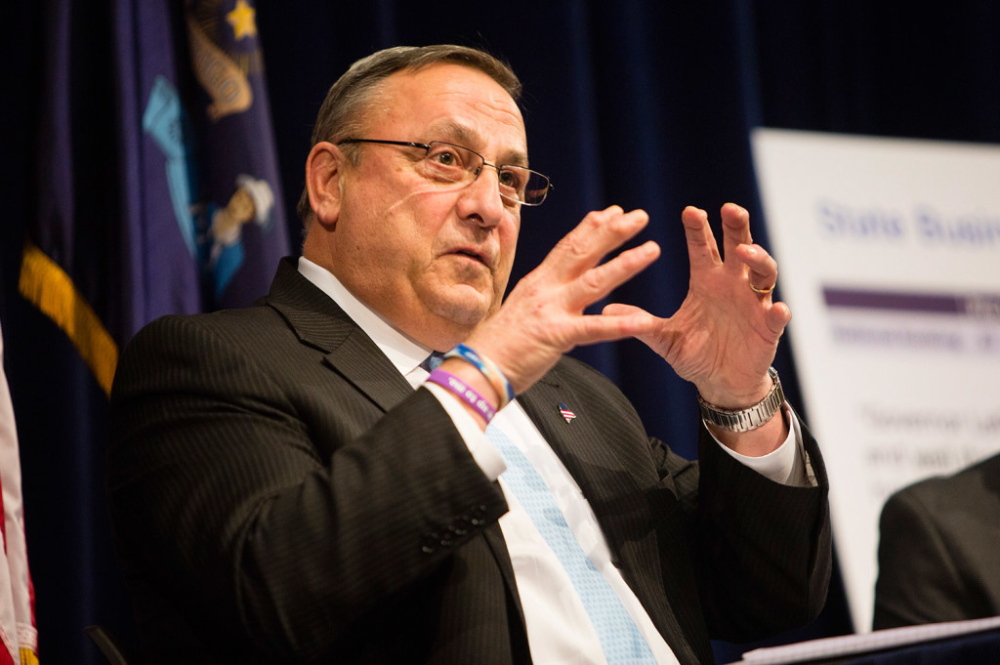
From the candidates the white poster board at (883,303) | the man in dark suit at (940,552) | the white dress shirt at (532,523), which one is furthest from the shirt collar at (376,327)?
the white poster board at (883,303)

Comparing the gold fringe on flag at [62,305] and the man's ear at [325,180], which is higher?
the man's ear at [325,180]

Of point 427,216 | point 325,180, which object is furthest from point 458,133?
point 325,180

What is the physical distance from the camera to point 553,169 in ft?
10.5

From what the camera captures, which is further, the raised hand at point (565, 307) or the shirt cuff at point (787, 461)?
the shirt cuff at point (787, 461)

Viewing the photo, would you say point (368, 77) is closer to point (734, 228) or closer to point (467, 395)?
point (734, 228)

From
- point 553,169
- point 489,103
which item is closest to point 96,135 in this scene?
point 489,103

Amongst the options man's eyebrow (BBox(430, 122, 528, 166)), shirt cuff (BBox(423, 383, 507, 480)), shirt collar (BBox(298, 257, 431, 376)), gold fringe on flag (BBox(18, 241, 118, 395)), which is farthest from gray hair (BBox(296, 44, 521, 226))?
shirt cuff (BBox(423, 383, 507, 480))

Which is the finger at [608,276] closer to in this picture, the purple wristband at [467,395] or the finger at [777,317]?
the purple wristband at [467,395]

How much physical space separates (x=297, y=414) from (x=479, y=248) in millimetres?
512

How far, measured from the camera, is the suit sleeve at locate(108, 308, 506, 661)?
1.26 metres

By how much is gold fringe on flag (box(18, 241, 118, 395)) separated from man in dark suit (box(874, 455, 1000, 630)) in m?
1.90

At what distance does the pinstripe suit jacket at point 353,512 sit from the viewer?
1270mm

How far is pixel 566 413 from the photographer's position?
1909 mm

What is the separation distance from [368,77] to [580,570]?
1096mm
